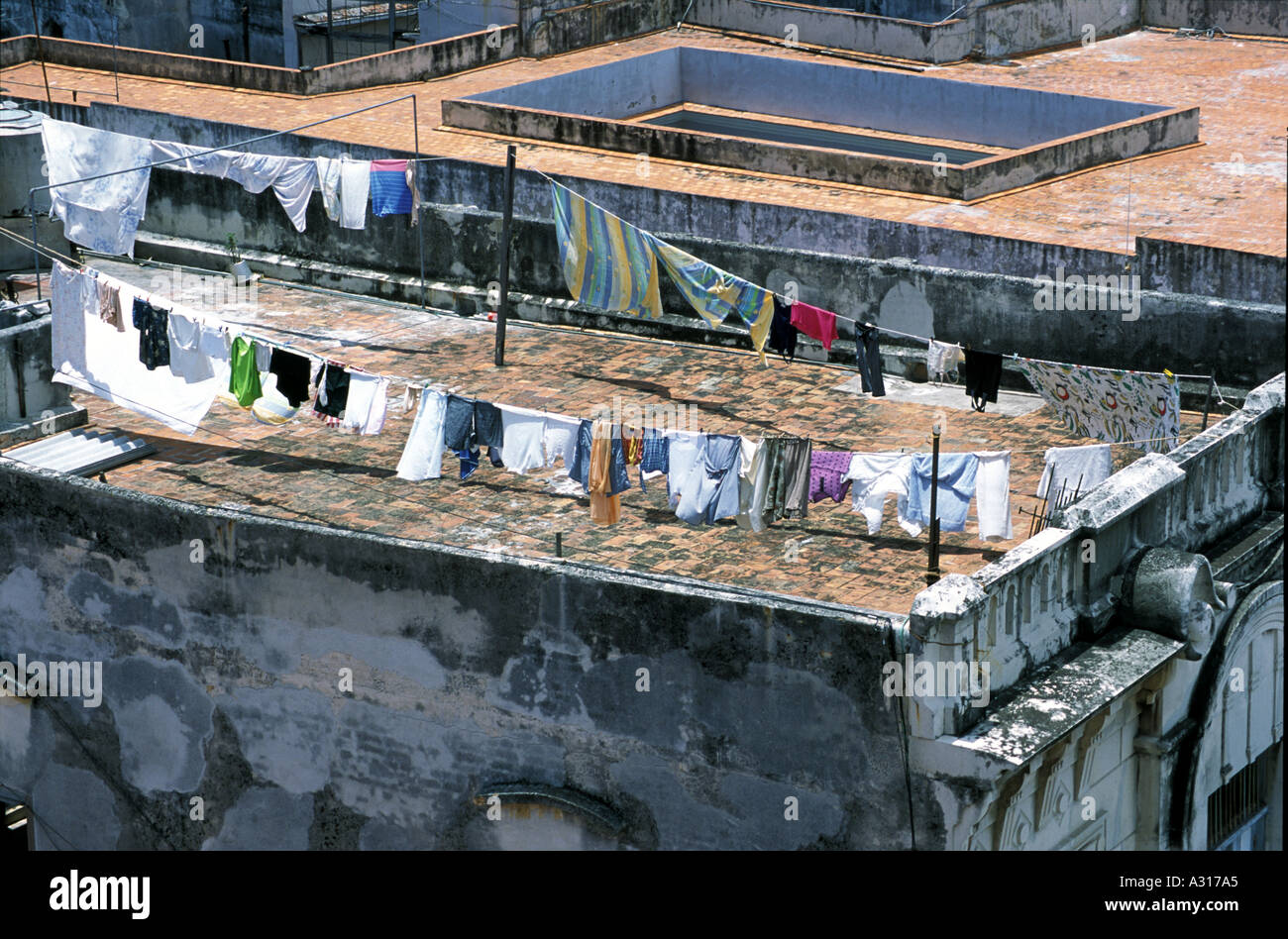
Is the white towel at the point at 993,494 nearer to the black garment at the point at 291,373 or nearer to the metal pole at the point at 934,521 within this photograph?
the metal pole at the point at 934,521

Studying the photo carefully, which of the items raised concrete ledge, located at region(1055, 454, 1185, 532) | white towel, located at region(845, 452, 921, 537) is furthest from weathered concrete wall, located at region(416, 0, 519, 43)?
raised concrete ledge, located at region(1055, 454, 1185, 532)

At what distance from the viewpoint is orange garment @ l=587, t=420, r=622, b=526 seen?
1859cm

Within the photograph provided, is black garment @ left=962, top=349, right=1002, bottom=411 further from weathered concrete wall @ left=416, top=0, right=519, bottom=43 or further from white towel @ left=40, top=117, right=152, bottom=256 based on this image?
weathered concrete wall @ left=416, top=0, right=519, bottom=43

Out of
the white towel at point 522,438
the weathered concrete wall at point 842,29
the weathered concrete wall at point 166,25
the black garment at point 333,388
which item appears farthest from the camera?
the weathered concrete wall at point 166,25

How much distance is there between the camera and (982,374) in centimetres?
2117

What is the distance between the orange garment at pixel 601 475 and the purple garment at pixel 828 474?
5.60ft

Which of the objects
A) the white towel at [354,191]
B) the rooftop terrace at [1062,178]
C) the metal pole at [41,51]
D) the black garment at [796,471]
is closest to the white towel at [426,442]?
the black garment at [796,471]

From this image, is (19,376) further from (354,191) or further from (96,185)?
(354,191)

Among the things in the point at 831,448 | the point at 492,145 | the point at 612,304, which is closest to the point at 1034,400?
the point at 831,448

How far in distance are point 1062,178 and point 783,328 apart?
1082 cm

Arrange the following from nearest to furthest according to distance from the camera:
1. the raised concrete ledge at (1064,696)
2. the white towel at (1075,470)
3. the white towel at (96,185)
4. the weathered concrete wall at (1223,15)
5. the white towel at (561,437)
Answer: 1. the raised concrete ledge at (1064,696)
2. the white towel at (1075,470)
3. the white towel at (561,437)
4. the white towel at (96,185)
5. the weathered concrete wall at (1223,15)

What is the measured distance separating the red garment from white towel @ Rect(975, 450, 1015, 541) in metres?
3.74

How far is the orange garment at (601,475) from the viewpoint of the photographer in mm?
18594
